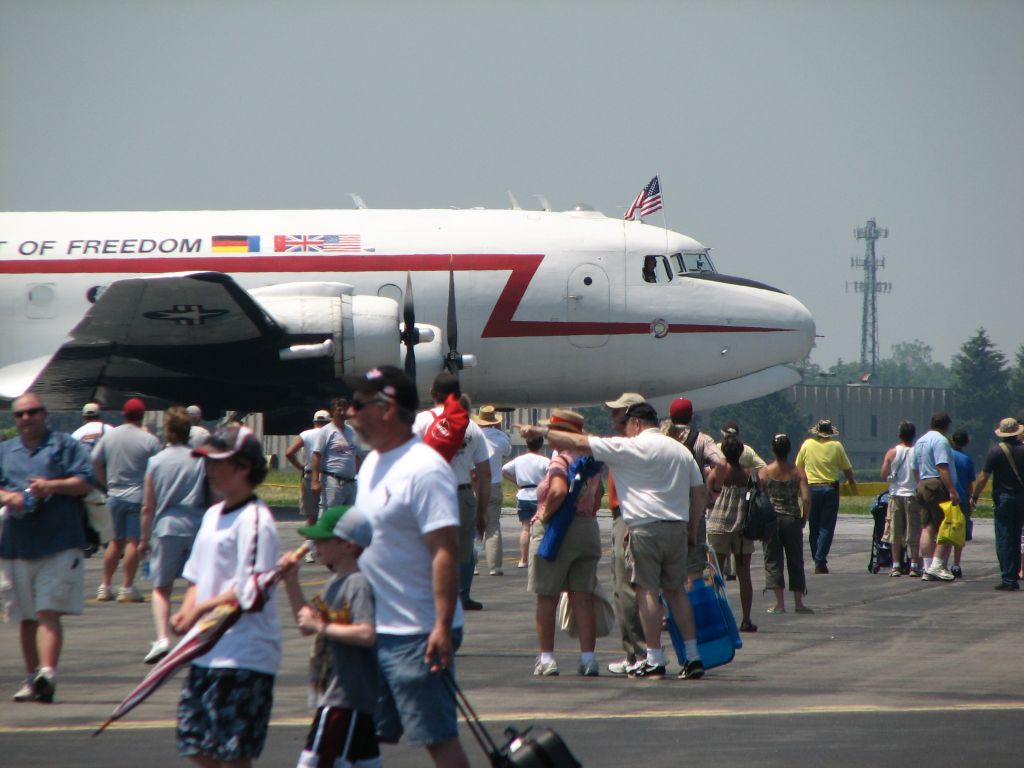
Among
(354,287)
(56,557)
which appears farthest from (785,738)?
(354,287)

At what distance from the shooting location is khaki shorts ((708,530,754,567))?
12.8 meters

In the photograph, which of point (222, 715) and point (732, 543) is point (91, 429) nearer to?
point (732, 543)

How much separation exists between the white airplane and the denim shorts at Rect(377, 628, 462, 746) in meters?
17.3

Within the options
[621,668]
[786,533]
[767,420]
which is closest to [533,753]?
[621,668]

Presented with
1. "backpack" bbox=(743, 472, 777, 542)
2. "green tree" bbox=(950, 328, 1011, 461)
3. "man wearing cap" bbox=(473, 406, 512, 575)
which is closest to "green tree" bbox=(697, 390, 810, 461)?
"green tree" bbox=(950, 328, 1011, 461)

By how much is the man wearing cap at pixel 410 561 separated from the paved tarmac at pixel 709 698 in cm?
187

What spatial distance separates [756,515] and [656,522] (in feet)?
10.5

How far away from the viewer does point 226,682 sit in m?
5.45

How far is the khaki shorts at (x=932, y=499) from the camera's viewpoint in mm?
17047

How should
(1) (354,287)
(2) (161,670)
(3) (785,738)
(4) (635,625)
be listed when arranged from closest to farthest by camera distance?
(2) (161,670)
(3) (785,738)
(4) (635,625)
(1) (354,287)

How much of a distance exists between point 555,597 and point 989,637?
4446mm

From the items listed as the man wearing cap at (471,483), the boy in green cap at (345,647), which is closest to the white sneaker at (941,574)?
the man wearing cap at (471,483)

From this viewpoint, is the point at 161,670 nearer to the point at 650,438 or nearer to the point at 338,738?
the point at 338,738

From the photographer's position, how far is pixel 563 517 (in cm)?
998
